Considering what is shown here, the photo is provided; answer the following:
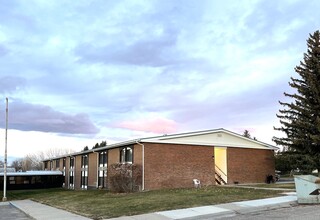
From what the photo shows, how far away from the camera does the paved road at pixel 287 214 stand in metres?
→ 12.2

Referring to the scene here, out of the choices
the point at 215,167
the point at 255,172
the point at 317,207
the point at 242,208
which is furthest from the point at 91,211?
the point at 255,172

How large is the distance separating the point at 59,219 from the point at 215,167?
19.4 meters

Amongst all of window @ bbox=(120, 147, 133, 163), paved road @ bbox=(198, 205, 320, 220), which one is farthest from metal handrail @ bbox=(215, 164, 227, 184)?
paved road @ bbox=(198, 205, 320, 220)

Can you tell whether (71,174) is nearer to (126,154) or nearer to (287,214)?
(126,154)

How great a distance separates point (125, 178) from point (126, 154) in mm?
4170

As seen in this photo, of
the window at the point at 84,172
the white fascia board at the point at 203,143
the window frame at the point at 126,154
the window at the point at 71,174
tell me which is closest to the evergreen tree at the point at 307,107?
the white fascia board at the point at 203,143

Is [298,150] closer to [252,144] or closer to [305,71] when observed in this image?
[252,144]

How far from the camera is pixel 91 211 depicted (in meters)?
16.7

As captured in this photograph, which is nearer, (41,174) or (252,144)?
(252,144)

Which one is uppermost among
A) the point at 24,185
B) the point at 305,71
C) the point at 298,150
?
the point at 305,71

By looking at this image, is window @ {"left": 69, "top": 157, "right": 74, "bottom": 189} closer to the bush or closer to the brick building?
the brick building

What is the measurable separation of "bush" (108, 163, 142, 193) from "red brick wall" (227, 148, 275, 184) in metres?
8.04

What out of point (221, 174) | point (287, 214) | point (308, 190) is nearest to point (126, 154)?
point (221, 174)

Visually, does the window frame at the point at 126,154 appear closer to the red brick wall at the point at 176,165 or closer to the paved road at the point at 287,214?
the red brick wall at the point at 176,165
